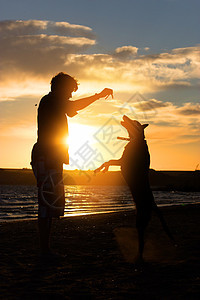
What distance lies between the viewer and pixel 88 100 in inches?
Result: 224

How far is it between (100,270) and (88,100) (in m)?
2.48

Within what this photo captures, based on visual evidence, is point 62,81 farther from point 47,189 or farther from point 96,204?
point 96,204

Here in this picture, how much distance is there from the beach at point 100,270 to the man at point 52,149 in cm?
68

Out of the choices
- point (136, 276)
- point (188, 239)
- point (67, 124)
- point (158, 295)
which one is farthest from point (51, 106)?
point (188, 239)

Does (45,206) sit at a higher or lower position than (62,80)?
lower

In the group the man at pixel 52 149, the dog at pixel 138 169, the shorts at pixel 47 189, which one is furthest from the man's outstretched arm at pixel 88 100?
the shorts at pixel 47 189

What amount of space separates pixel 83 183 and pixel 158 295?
144 m

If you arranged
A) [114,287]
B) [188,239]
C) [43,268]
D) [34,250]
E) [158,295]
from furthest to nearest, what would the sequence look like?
[188,239] < [34,250] < [43,268] < [114,287] < [158,295]

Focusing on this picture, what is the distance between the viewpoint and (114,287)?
4.33 meters

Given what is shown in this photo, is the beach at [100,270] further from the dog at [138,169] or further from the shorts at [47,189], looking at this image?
the shorts at [47,189]

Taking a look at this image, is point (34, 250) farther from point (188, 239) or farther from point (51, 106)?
point (188, 239)

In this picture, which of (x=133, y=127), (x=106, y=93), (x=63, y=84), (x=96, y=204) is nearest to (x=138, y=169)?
(x=133, y=127)

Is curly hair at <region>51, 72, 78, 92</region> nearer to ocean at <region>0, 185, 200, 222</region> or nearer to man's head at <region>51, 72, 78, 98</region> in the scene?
man's head at <region>51, 72, 78, 98</region>

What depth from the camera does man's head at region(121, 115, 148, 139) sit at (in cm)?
552
